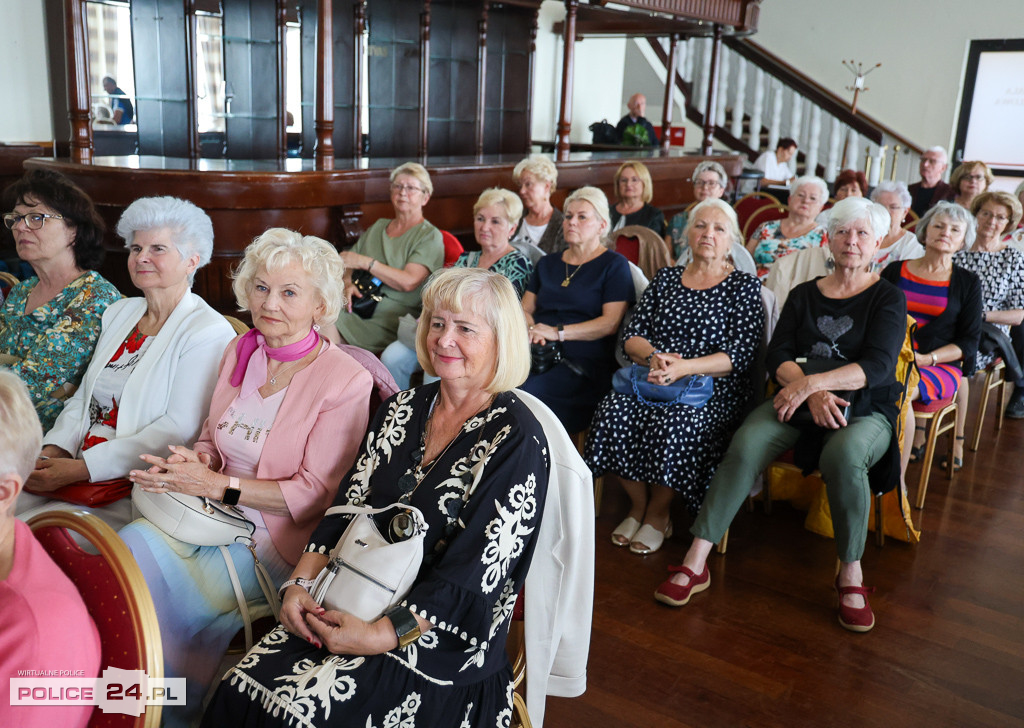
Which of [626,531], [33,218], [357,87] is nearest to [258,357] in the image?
[33,218]

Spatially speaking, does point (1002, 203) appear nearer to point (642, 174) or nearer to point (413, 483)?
point (642, 174)

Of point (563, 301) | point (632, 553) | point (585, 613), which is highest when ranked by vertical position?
point (563, 301)

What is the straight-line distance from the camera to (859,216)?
2.87 m

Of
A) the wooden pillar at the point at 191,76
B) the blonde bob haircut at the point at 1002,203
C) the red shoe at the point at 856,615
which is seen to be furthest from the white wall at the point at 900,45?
the red shoe at the point at 856,615

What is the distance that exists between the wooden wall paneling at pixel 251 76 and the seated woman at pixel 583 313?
15.3 feet

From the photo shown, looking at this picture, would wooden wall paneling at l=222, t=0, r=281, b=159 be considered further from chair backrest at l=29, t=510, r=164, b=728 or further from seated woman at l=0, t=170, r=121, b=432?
chair backrest at l=29, t=510, r=164, b=728

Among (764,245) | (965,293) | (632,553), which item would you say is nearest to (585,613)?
(632,553)

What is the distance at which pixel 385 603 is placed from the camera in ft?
4.96

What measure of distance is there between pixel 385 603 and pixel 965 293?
2.84 metres

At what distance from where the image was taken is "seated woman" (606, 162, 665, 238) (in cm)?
473

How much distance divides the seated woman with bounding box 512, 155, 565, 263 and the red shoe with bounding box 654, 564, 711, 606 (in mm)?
1952

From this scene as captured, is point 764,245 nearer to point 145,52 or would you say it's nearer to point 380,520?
point 380,520

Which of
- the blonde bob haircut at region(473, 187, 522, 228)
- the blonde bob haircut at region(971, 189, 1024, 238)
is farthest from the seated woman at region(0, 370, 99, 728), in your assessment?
the blonde bob haircut at region(971, 189, 1024, 238)

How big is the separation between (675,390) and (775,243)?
66.8 inches
